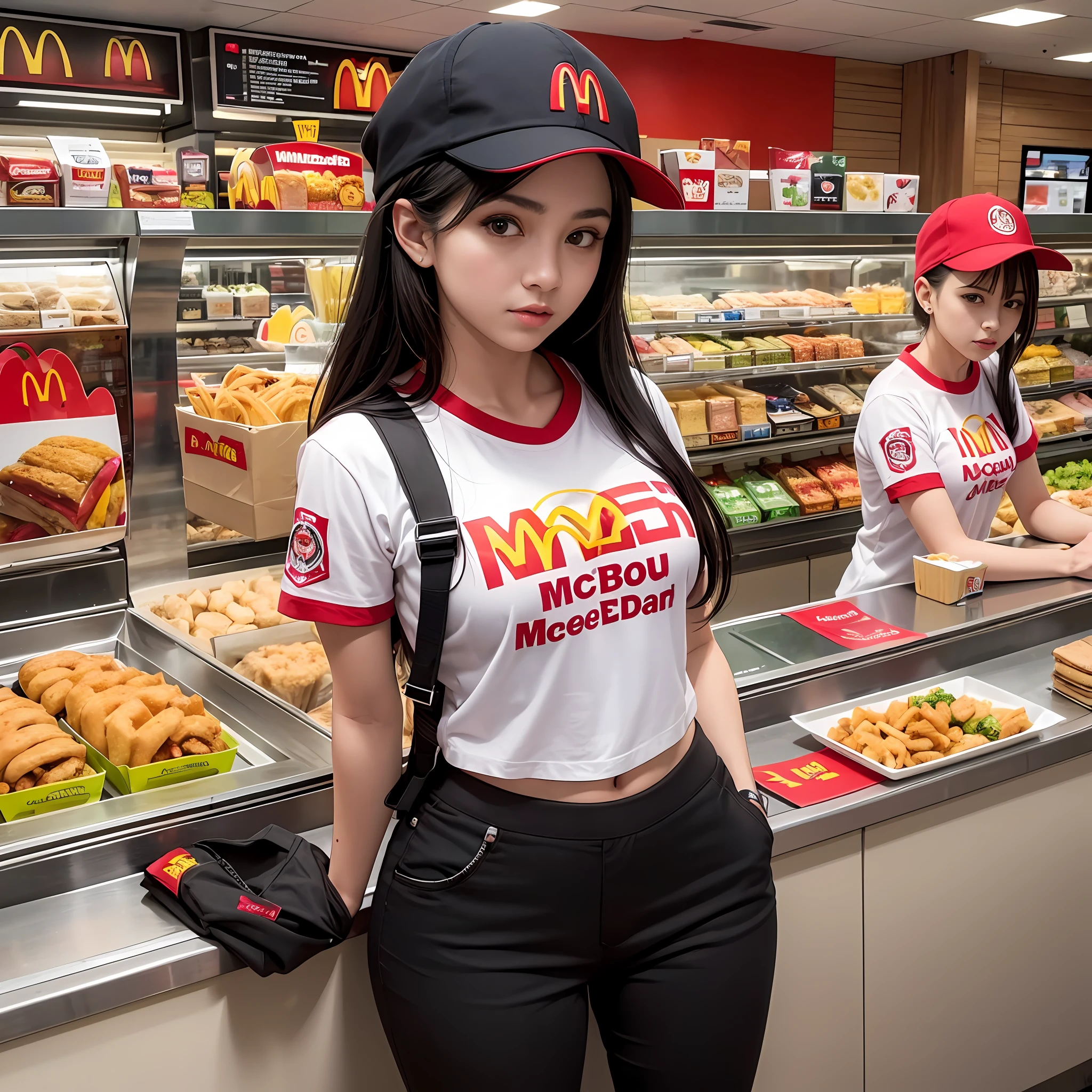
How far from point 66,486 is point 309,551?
3.70ft

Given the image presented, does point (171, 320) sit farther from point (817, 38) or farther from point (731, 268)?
point (817, 38)

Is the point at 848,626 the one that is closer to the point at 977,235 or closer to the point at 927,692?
the point at 927,692

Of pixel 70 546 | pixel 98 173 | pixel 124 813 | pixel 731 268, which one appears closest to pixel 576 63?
pixel 124 813

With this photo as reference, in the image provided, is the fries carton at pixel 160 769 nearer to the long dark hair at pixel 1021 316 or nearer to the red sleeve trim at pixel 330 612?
the red sleeve trim at pixel 330 612

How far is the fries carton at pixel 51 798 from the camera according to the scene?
154 centimetres

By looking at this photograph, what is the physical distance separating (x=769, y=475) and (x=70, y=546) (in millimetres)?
3067

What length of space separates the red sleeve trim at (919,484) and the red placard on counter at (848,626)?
30 centimetres

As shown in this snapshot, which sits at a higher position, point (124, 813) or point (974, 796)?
point (124, 813)

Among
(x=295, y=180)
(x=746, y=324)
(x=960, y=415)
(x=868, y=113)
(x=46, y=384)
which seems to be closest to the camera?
(x=46, y=384)

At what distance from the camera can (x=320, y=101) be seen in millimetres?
8172

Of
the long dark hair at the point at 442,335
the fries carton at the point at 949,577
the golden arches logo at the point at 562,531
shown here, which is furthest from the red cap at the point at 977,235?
the golden arches logo at the point at 562,531

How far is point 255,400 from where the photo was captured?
2113mm

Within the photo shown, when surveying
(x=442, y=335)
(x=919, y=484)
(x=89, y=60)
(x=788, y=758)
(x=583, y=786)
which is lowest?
(x=788, y=758)

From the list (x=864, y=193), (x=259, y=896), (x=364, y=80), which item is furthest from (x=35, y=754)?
(x=364, y=80)
